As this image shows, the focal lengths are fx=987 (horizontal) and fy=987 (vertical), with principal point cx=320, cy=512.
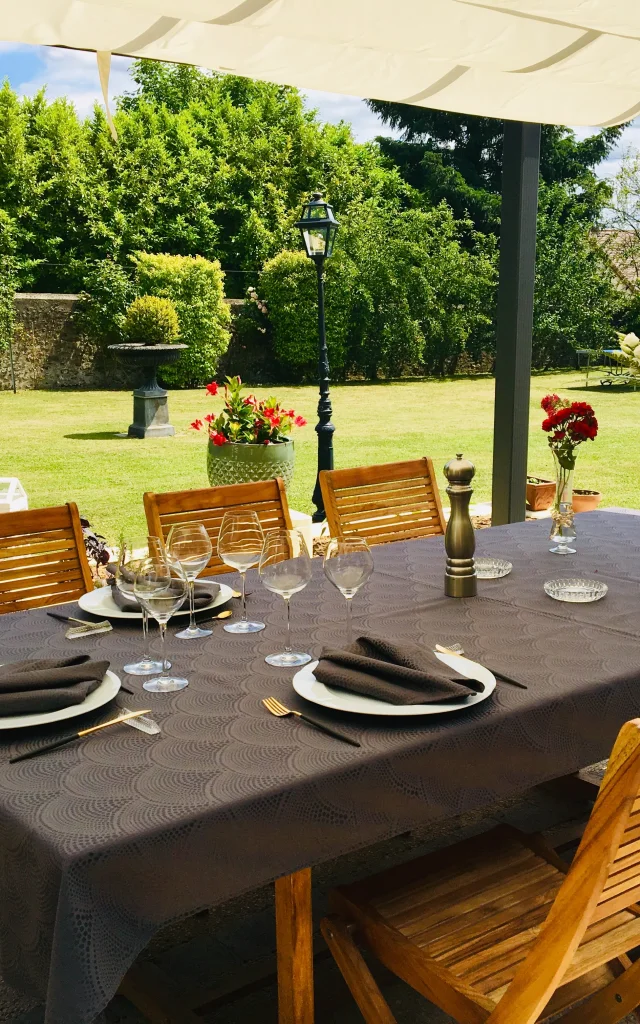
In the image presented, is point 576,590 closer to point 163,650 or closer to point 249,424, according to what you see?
point 163,650

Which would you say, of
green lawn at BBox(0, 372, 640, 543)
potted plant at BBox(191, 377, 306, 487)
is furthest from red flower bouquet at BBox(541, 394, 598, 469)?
green lawn at BBox(0, 372, 640, 543)

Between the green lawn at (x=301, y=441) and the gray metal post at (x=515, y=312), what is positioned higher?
the gray metal post at (x=515, y=312)

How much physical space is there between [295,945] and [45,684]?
503 millimetres

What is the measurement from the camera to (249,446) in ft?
17.1

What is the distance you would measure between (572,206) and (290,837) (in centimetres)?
1527

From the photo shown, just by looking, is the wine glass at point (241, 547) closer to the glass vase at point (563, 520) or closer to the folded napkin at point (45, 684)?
the folded napkin at point (45, 684)

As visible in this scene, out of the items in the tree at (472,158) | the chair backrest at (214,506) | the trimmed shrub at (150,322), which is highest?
the tree at (472,158)

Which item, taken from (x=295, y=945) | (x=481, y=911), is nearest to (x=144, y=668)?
(x=295, y=945)

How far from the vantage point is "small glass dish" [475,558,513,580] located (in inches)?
86.0

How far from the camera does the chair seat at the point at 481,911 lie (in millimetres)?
1295

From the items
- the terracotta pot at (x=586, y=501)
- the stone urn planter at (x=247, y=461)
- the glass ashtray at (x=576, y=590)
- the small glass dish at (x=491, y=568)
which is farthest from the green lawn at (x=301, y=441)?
the glass ashtray at (x=576, y=590)

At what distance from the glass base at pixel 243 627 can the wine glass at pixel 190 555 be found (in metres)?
0.04

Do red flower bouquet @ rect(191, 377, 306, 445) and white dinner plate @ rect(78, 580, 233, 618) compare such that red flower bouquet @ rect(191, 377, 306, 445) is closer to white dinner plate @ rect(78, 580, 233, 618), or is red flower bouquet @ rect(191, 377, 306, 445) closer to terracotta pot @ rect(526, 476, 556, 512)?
terracotta pot @ rect(526, 476, 556, 512)

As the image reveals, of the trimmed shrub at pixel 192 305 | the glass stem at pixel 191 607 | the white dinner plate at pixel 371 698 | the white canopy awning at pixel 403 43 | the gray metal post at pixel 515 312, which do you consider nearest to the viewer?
the white dinner plate at pixel 371 698
